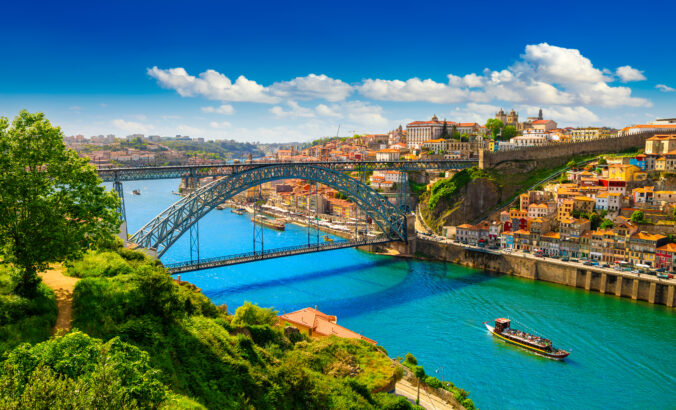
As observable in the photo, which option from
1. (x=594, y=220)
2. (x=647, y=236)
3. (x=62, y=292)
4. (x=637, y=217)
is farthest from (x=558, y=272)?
(x=62, y=292)

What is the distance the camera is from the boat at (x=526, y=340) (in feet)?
45.4

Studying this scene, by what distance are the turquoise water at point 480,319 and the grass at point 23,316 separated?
9493 mm

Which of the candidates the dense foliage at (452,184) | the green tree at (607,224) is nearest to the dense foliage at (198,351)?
the green tree at (607,224)

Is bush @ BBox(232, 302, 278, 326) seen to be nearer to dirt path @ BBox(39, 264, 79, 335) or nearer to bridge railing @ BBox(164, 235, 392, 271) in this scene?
dirt path @ BBox(39, 264, 79, 335)

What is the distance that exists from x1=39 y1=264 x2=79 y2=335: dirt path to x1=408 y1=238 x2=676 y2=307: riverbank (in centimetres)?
1986

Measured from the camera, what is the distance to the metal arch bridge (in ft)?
58.0

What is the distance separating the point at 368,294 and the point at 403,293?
1521 mm

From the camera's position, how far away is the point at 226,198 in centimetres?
2038

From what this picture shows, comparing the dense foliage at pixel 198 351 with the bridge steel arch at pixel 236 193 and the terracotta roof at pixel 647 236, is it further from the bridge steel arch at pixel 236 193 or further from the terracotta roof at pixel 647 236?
the terracotta roof at pixel 647 236

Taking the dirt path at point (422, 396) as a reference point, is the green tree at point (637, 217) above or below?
above

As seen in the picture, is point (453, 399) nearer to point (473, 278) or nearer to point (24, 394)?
point (24, 394)

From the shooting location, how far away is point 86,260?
26.5 ft

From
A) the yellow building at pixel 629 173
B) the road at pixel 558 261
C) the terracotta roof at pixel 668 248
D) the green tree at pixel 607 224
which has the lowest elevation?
the road at pixel 558 261

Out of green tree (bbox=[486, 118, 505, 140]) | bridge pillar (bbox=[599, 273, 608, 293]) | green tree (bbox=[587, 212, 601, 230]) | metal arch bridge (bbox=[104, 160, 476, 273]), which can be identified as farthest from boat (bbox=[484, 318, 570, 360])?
green tree (bbox=[486, 118, 505, 140])
